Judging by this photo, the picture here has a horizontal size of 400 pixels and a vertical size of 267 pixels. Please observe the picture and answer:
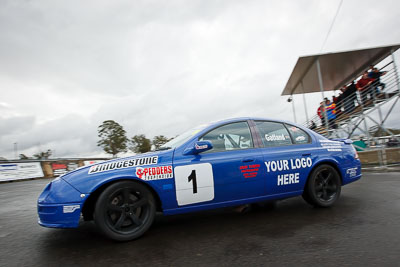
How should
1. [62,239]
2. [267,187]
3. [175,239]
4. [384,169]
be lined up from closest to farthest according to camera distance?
1. [175,239]
2. [62,239]
3. [267,187]
4. [384,169]

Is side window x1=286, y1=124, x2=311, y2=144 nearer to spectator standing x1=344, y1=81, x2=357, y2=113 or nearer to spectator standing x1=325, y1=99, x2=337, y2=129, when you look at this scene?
spectator standing x1=325, y1=99, x2=337, y2=129

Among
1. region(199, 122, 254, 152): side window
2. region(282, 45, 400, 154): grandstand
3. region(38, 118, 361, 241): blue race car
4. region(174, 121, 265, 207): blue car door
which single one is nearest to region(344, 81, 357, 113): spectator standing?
region(282, 45, 400, 154): grandstand

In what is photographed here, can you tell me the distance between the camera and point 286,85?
1420 cm

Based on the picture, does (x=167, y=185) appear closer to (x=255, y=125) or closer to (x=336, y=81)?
(x=255, y=125)

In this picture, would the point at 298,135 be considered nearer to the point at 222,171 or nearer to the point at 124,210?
the point at 222,171

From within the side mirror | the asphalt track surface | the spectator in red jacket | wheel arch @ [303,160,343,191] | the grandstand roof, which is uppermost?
the grandstand roof

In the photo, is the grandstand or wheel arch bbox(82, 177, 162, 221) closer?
wheel arch bbox(82, 177, 162, 221)

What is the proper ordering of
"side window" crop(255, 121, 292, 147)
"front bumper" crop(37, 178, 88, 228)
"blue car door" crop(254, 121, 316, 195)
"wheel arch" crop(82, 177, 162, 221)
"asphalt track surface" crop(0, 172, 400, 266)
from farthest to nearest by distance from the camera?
1. "side window" crop(255, 121, 292, 147)
2. "blue car door" crop(254, 121, 316, 195)
3. "wheel arch" crop(82, 177, 162, 221)
4. "front bumper" crop(37, 178, 88, 228)
5. "asphalt track surface" crop(0, 172, 400, 266)

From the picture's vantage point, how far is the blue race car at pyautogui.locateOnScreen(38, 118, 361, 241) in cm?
277

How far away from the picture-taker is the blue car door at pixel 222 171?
3.11 m

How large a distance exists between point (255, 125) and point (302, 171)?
964 millimetres

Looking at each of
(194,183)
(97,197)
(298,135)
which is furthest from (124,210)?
(298,135)

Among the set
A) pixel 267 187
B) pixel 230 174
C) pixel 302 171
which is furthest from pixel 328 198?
pixel 230 174

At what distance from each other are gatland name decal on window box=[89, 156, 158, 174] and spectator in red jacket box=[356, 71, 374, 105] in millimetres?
11643
